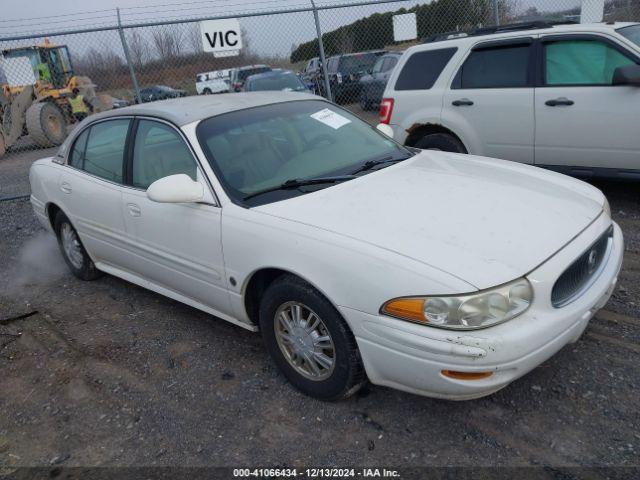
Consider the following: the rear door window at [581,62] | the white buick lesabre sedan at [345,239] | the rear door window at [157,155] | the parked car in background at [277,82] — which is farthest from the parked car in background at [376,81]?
the rear door window at [157,155]

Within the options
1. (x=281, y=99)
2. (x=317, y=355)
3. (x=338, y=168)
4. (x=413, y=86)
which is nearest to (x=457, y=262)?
(x=317, y=355)

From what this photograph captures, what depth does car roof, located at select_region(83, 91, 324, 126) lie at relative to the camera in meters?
3.62

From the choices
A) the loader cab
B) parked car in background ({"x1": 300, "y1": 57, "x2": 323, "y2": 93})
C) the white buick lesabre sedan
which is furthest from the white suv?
the loader cab

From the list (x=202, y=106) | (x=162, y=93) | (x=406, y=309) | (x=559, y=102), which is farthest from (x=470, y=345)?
(x=162, y=93)

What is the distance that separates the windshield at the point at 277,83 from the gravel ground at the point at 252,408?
10088 millimetres

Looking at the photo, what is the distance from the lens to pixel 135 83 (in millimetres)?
8945

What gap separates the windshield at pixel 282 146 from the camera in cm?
329

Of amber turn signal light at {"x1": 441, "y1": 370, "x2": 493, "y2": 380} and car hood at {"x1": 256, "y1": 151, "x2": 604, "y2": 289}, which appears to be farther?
car hood at {"x1": 256, "y1": 151, "x2": 604, "y2": 289}

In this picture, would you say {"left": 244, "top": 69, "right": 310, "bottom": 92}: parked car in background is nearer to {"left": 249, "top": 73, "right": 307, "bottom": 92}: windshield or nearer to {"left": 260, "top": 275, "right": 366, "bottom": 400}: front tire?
{"left": 249, "top": 73, "right": 307, "bottom": 92}: windshield

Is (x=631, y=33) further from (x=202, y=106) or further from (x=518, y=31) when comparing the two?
(x=202, y=106)

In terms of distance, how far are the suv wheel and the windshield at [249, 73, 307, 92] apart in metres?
7.75

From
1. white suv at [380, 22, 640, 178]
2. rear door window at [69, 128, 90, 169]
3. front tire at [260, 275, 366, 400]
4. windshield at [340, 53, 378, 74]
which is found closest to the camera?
front tire at [260, 275, 366, 400]

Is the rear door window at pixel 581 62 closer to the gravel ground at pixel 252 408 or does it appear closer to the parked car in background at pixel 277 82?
the gravel ground at pixel 252 408

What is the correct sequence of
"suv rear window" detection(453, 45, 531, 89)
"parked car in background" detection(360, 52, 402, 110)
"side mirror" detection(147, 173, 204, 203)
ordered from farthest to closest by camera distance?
"parked car in background" detection(360, 52, 402, 110), "suv rear window" detection(453, 45, 531, 89), "side mirror" detection(147, 173, 204, 203)
